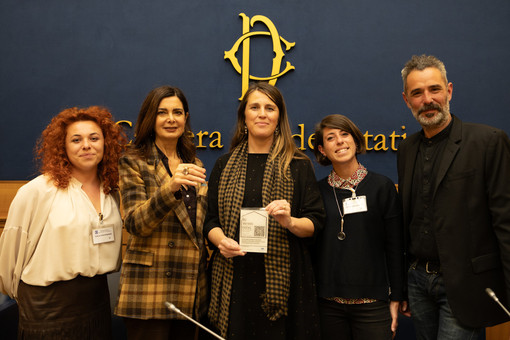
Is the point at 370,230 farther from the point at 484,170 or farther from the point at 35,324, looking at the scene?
the point at 35,324

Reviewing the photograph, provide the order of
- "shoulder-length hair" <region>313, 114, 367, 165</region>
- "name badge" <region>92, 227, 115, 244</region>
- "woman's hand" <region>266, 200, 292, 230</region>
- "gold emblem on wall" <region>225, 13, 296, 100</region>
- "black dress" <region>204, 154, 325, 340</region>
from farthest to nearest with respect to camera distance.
Result: "gold emblem on wall" <region>225, 13, 296, 100</region> → "shoulder-length hair" <region>313, 114, 367, 165</region> → "name badge" <region>92, 227, 115, 244</region> → "black dress" <region>204, 154, 325, 340</region> → "woman's hand" <region>266, 200, 292, 230</region>

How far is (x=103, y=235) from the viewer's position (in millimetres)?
1689

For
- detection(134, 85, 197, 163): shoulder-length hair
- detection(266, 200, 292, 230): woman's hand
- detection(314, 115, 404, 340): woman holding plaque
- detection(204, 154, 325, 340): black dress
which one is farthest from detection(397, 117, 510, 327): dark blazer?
detection(134, 85, 197, 163): shoulder-length hair

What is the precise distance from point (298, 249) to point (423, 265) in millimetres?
573

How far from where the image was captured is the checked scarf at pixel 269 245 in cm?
154

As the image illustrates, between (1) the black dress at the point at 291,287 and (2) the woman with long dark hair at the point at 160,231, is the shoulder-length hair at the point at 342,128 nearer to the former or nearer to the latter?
(1) the black dress at the point at 291,287

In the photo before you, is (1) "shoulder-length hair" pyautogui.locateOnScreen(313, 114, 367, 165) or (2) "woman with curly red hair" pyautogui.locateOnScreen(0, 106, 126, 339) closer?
(2) "woman with curly red hair" pyautogui.locateOnScreen(0, 106, 126, 339)

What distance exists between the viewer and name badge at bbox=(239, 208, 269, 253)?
146 centimetres

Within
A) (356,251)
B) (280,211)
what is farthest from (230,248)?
(356,251)

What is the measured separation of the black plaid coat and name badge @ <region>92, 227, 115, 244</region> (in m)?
0.13

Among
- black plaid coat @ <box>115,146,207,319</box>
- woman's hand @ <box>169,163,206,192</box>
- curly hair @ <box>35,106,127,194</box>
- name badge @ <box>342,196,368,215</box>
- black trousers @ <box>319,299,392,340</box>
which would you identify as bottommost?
black trousers @ <box>319,299,392,340</box>

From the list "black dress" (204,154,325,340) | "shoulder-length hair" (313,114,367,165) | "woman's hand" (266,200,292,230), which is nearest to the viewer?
"woman's hand" (266,200,292,230)

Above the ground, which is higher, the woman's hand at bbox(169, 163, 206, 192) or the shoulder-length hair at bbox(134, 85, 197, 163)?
the shoulder-length hair at bbox(134, 85, 197, 163)

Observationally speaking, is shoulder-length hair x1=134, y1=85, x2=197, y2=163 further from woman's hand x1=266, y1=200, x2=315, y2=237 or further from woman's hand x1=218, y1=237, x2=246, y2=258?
woman's hand x1=266, y1=200, x2=315, y2=237
